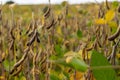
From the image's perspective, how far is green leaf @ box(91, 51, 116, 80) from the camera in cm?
80

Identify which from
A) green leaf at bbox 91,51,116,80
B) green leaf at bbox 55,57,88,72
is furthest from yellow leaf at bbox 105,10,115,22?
green leaf at bbox 55,57,88,72

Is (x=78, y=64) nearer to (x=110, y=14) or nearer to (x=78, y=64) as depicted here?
(x=78, y=64)

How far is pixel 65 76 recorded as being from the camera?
1248 millimetres

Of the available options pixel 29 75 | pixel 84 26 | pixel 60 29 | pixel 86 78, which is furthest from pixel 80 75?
pixel 84 26

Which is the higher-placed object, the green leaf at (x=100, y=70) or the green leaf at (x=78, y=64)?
the green leaf at (x=78, y=64)

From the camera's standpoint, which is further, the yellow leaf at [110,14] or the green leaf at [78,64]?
the yellow leaf at [110,14]

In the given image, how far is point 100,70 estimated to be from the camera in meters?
0.82

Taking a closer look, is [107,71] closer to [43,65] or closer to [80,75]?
[80,75]

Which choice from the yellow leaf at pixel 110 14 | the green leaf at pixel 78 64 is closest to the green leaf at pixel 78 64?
the green leaf at pixel 78 64

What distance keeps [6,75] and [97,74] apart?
0.65 metres

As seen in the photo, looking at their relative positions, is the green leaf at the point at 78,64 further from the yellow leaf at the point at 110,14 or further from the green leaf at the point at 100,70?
the yellow leaf at the point at 110,14

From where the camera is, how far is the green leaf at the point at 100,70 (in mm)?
798

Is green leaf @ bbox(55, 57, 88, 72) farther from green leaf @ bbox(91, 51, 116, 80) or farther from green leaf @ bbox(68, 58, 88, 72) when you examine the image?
green leaf @ bbox(91, 51, 116, 80)

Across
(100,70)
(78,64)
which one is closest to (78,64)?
Answer: (78,64)
